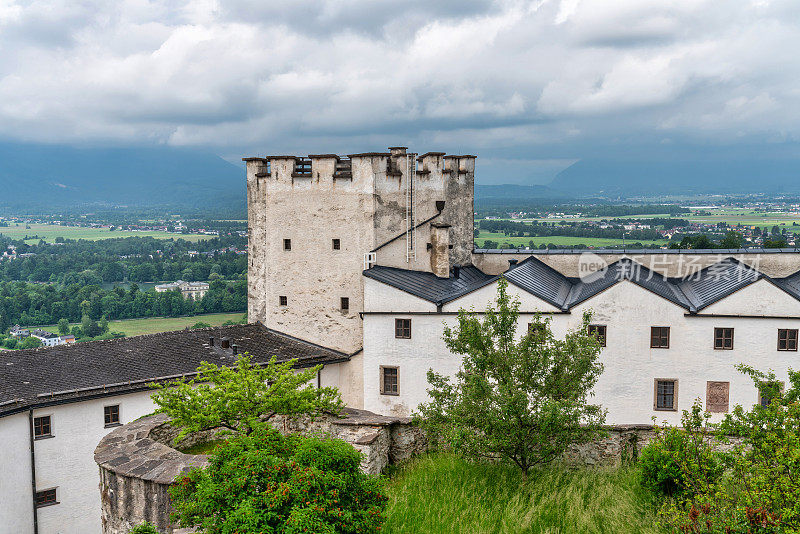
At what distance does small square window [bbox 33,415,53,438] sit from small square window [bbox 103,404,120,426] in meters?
1.97

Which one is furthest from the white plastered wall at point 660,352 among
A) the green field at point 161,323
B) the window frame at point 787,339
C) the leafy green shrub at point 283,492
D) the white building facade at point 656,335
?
the green field at point 161,323

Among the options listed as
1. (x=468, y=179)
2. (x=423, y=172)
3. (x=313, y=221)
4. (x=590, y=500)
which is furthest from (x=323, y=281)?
(x=590, y=500)

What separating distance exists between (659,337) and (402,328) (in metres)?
10.9

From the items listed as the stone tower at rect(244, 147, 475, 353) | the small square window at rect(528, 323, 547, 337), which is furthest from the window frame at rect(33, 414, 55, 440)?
the small square window at rect(528, 323, 547, 337)

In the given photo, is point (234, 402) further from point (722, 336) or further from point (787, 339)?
point (787, 339)

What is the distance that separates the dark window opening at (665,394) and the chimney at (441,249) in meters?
11.2

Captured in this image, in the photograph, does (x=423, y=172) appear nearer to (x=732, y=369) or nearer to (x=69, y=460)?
(x=732, y=369)

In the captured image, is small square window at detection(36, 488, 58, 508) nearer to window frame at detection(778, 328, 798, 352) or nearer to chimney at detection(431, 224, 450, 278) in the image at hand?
chimney at detection(431, 224, 450, 278)

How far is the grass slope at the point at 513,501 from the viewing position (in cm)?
1730

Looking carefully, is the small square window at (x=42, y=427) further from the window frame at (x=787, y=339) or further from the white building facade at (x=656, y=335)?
the window frame at (x=787, y=339)

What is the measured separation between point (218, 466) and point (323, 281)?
1970 cm

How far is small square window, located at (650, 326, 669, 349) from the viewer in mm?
28297

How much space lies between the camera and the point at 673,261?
110ft

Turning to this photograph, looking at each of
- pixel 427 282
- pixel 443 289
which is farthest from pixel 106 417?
pixel 443 289
